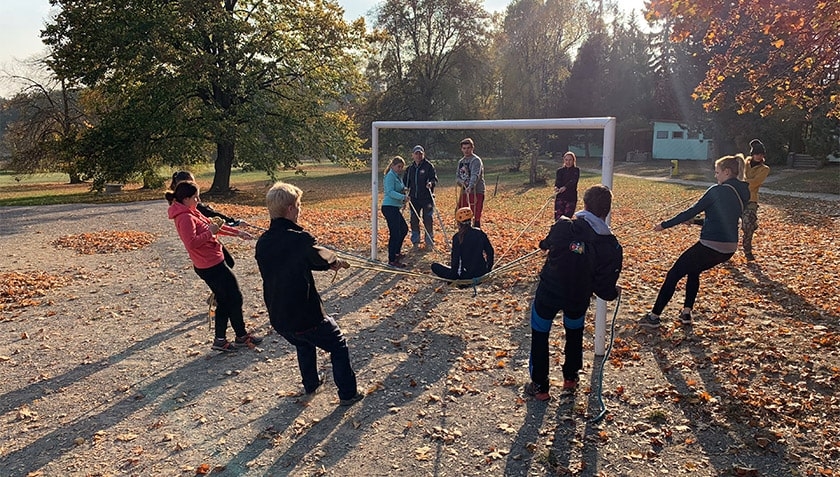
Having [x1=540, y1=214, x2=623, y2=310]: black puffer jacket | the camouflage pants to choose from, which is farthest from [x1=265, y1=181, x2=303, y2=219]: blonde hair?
the camouflage pants

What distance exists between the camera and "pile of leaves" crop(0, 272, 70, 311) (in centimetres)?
804

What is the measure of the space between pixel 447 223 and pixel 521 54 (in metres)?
22.2

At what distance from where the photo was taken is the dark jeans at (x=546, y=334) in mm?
4457

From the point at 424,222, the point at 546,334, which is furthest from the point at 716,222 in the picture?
the point at 424,222

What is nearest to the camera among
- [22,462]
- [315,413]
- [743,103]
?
[22,462]

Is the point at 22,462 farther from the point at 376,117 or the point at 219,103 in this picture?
the point at 376,117

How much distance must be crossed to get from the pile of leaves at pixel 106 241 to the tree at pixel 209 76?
1126cm

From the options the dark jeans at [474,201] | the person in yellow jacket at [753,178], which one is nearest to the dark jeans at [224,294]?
the dark jeans at [474,201]

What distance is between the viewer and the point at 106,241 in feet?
41.0

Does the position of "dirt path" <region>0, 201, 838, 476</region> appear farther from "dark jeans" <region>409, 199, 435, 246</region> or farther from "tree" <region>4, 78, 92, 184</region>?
"tree" <region>4, 78, 92, 184</region>

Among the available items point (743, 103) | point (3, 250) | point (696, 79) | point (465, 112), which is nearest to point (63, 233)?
point (3, 250)

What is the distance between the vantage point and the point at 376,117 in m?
44.5

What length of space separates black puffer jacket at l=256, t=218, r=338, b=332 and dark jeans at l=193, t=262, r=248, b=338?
1604 millimetres

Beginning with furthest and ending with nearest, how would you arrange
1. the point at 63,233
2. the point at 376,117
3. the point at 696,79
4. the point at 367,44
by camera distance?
the point at 376,117 < the point at 696,79 < the point at 367,44 < the point at 63,233
